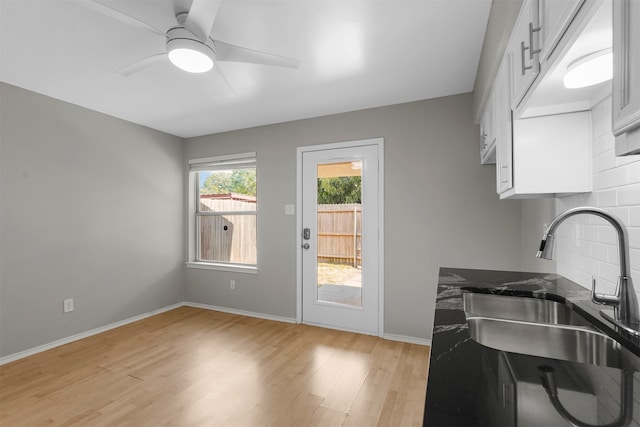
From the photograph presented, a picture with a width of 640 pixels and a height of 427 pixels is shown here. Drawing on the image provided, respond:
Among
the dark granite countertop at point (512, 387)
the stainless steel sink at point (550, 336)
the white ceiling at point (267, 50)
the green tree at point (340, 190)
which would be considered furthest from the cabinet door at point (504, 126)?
the green tree at point (340, 190)

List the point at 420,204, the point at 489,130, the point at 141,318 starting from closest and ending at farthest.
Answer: the point at 489,130, the point at 420,204, the point at 141,318

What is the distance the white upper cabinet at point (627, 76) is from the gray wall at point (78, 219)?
3912 mm

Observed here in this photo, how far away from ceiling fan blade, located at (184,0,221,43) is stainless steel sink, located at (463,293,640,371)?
5.84ft

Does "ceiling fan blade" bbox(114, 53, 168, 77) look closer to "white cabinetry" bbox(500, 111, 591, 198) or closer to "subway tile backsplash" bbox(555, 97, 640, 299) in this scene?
"white cabinetry" bbox(500, 111, 591, 198)

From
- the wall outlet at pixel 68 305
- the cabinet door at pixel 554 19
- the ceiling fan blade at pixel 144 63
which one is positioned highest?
the ceiling fan blade at pixel 144 63

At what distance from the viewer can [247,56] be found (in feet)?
6.04

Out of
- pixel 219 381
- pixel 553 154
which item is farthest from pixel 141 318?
pixel 553 154

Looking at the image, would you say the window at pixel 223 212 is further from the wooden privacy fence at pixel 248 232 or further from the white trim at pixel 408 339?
the white trim at pixel 408 339

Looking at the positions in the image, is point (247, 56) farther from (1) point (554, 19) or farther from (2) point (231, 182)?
(2) point (231, 182)

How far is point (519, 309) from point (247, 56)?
6.57 feet

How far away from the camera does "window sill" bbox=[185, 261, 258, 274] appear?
3.96 m

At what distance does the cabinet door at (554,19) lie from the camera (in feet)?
2.55

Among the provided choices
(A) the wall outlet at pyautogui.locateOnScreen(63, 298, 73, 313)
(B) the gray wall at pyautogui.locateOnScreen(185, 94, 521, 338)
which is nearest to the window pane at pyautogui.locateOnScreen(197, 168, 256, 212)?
(B) the gray wall at pyautogui.locateOnScreen(185, 94, 521, 338)

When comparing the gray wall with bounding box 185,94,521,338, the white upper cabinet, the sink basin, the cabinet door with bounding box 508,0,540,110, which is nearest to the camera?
the white upper cabinet
